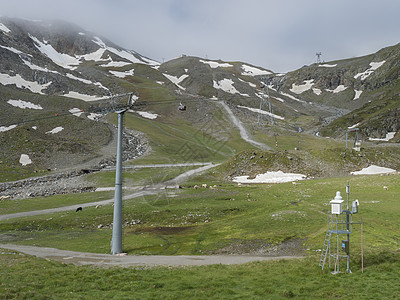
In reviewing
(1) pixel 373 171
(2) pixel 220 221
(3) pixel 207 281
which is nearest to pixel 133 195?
(2) pixel 220 221

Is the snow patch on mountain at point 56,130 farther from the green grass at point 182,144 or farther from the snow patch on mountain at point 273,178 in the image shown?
the snow patch on mountain at point 273,178

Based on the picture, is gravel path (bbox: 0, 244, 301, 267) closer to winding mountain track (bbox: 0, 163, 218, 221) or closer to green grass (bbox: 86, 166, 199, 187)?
winding mountain track (bbox: 0, 163, 218, 221)

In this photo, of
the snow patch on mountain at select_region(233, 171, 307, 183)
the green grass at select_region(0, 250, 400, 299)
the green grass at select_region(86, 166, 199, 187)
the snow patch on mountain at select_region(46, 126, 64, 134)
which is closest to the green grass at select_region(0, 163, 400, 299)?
the green grass at select_region(0, 250, 400, 299)

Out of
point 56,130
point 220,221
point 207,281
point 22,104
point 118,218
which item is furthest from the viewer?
point 22,104

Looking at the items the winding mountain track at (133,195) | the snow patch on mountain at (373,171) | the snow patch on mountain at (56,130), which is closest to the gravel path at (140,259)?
the winding mountain track at (133,195)

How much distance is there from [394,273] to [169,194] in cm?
5738

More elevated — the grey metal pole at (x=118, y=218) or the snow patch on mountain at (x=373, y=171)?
the snow patch on mountain at (x=373, y=171)

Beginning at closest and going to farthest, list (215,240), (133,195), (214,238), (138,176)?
(215,240) < (214,238) < (133,195) < (138,176)

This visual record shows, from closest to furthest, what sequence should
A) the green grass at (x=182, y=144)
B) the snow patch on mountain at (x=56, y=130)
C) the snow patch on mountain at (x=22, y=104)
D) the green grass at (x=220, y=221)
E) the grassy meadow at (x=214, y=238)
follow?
the grassy meadow at (x=214, y=238), the green grass at (x=220, y=221), the green grass at (x=182, y=144), the snow patch on mountain at (x=56, y=130), the snow patch on mountain at (x=22, y=104)

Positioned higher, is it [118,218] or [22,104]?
[22,104]

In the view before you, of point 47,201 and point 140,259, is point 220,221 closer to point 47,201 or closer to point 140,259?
point 140,259

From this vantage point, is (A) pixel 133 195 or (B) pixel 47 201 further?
(A) pixel 133 195

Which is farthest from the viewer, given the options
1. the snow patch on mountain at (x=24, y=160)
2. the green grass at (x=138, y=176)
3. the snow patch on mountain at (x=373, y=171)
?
the snow patch on mountain at (x=24, y=160)

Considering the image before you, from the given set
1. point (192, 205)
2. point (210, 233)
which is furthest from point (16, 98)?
point (210, 233)
